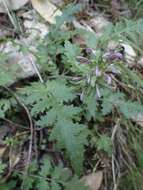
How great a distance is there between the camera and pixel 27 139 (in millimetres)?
2572

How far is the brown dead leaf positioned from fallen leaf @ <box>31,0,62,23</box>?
3.86ft

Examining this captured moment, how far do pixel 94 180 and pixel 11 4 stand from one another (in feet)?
4.53

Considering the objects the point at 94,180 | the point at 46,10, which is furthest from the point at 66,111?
the point at 46,10

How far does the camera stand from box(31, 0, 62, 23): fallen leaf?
10.4ft

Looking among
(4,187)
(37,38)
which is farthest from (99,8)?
(4,187)

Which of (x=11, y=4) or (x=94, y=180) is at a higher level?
(x=11, y=4)

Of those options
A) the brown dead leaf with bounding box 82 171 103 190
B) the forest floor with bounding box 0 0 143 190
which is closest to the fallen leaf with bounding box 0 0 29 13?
the forest floor with bounding box 0 0 143 190

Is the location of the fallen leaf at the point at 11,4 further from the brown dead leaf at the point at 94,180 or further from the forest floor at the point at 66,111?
the brown dead leaf at the point at 94,180

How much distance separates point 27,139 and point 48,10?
3.48ft

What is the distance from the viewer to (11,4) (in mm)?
3123

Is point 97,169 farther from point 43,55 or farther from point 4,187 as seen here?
point 43,55

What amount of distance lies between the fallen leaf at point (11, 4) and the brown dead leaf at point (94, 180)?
1.30m

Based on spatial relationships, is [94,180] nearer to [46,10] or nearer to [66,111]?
[66,111]

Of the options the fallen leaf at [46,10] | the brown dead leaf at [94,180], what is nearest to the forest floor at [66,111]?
the brown dead leaf at [94,180]
